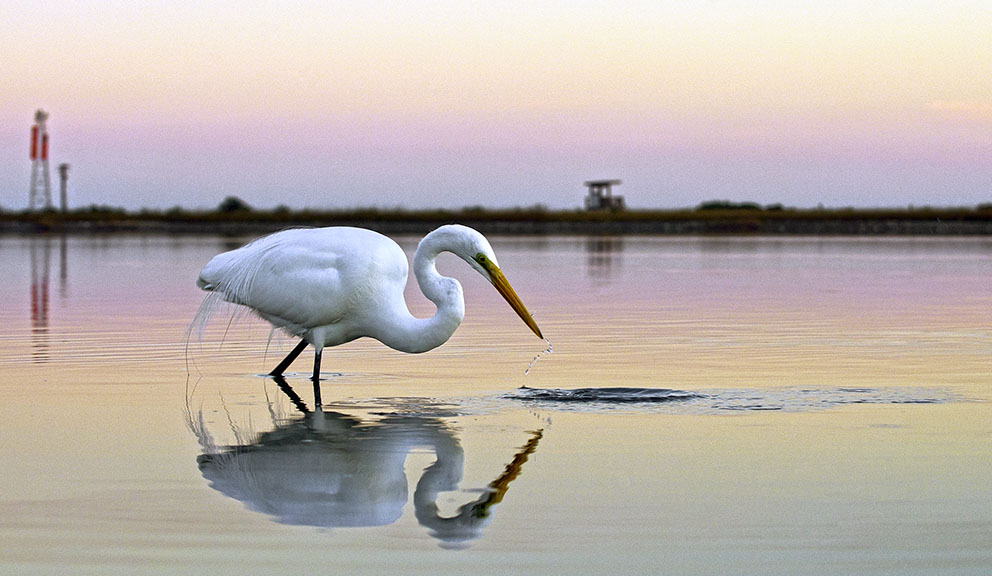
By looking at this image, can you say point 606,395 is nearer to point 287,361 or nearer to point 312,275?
point 312,275

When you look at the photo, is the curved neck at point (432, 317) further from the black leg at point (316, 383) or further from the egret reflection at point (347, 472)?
the egret reflection at point (347, 472)

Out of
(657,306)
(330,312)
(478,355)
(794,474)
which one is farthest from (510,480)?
(657,306)

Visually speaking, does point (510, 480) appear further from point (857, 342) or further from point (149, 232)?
point (149, 232)

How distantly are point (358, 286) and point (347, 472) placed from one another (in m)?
3.20

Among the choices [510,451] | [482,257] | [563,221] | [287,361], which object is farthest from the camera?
[563,221]

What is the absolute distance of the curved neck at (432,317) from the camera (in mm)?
9883

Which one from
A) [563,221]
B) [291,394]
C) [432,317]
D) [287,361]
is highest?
[563,221]

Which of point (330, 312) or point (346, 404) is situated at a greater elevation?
point (330, 312)

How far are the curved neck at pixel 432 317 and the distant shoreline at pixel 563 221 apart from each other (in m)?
65.0

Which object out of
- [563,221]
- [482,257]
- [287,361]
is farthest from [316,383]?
[563,221]

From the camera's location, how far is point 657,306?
18578 mm

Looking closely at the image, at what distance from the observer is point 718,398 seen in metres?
9.50

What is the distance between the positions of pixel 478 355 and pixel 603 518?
22.1 feet

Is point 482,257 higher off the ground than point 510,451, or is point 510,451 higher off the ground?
point 482,257
